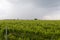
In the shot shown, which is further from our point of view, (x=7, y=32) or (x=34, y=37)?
(x=7, y=32)

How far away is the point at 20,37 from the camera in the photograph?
105 ft

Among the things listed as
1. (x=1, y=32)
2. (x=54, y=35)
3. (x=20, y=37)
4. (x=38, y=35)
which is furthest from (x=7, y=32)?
(x=54, y=35)

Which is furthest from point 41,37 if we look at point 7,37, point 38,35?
point 7,37

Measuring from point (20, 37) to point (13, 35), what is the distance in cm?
155

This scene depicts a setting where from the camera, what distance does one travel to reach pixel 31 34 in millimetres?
32000

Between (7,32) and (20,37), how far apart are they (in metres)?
3.07

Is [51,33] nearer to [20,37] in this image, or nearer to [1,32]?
[20,37]

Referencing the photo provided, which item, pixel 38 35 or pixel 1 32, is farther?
pixel 1 32

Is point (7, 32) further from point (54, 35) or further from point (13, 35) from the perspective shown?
point (54, 35)

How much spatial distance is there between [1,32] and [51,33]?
8340mm

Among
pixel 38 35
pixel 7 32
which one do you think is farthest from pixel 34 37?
pixel 7 32

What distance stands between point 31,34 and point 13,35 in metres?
3.04

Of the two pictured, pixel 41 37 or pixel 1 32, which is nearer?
pixel 41 37

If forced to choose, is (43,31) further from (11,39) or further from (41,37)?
(11,39)
